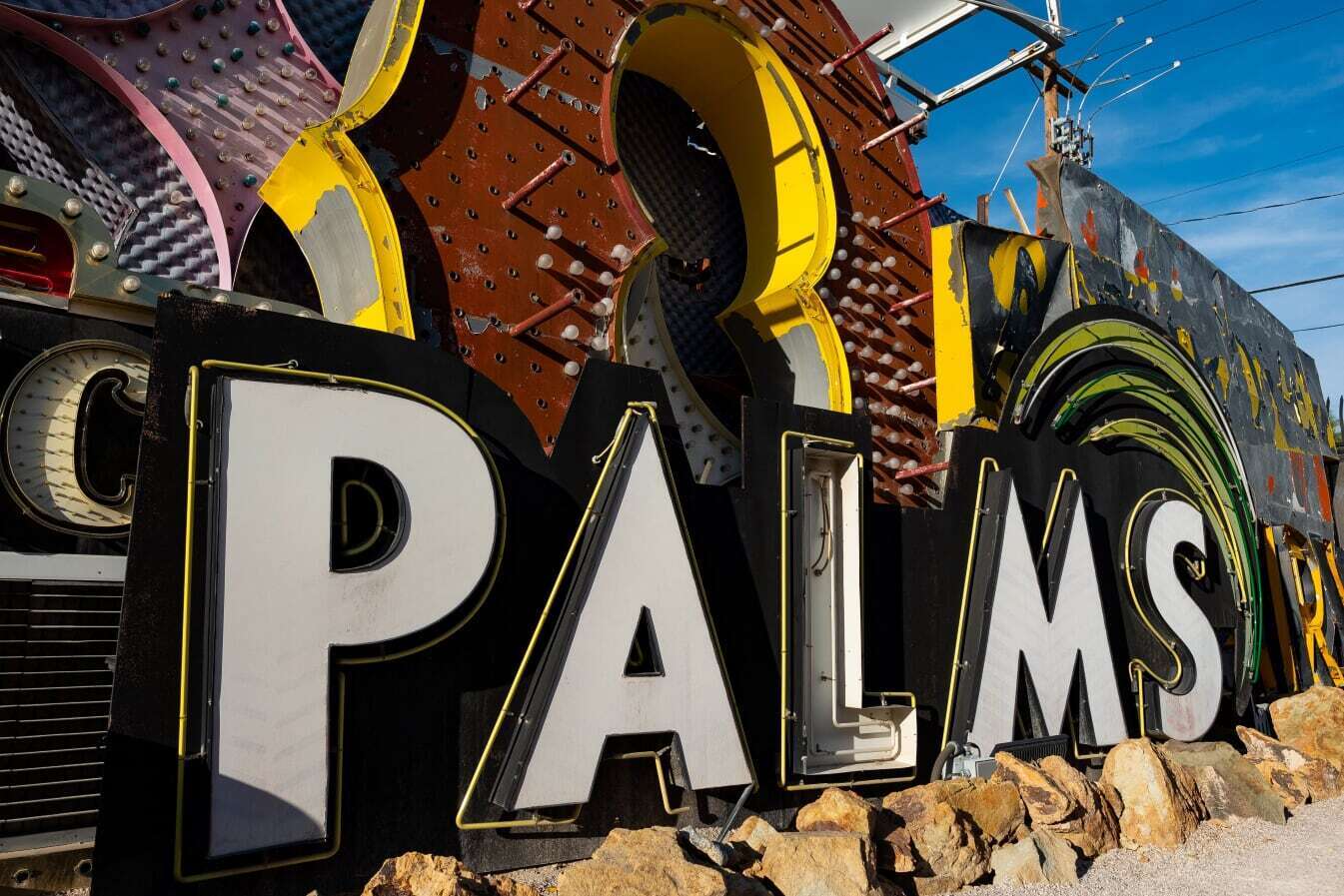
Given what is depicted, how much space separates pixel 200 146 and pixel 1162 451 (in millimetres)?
9917

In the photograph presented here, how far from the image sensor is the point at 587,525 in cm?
655

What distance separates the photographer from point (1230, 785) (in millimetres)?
9508

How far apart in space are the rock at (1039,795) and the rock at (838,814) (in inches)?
49.2

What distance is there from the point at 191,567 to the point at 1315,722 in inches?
436

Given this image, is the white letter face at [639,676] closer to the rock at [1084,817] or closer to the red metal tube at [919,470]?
the rock at [1084,817]

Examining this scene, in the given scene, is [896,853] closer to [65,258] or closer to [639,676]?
[639,676]

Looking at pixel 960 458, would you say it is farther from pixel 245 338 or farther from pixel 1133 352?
pixel 245 338

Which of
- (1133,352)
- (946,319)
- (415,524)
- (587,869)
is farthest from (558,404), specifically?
(1133,352)

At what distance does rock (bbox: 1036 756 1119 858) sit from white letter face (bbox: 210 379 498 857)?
15.5 feet

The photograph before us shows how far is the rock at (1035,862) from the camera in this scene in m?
7.01

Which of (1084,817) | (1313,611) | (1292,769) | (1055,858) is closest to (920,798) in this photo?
(1055,858)

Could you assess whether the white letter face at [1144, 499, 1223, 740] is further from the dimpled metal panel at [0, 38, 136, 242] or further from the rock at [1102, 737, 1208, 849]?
the dimpled metal panel at [0, 38, 136, 242]

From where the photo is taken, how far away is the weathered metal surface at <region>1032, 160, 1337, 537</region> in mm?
12344

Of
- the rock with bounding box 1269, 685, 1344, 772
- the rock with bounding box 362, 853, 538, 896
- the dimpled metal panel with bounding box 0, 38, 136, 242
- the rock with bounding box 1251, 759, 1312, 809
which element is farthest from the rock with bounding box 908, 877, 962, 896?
the rock with bounding box 1269, 685, 1344, 772
